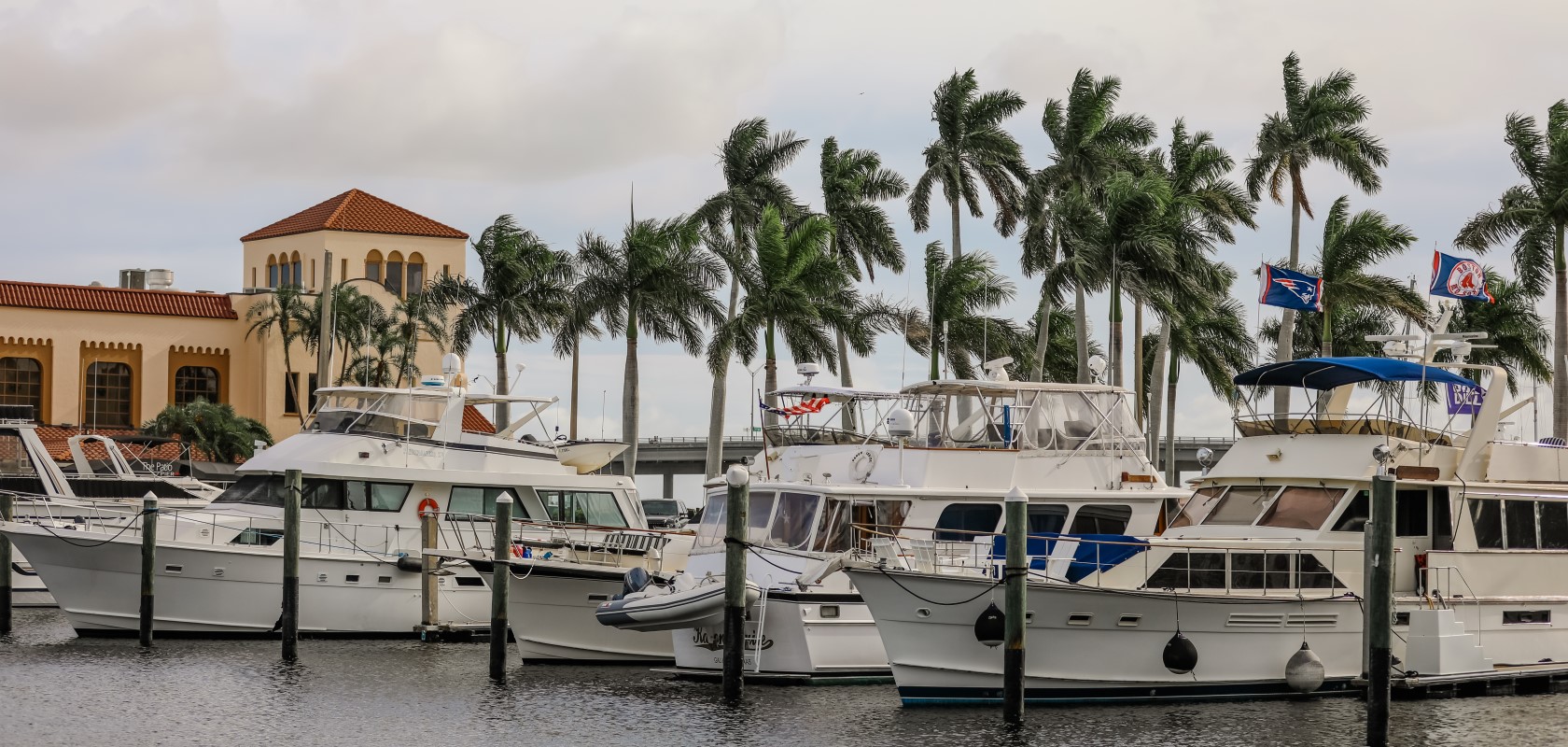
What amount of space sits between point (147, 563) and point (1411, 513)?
66.7ft

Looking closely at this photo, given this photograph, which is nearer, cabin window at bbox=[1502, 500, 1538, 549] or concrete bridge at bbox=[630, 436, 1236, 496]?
cabin window at bbox=[1502, 500, 1538, 549]

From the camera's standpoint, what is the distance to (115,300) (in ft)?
249

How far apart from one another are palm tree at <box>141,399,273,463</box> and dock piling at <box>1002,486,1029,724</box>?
4664cm

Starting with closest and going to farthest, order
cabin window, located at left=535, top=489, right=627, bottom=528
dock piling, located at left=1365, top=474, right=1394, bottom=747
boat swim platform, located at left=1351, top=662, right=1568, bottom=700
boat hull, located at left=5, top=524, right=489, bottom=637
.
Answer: dock piling, located at left=1365, top=474, right=1394, bottom=747, boat swim platform, located at left=1351, top=662, right=1568, bottom=700, boat hull, located at left=5, top=524, right=489, bottom=637, cabin window, located at left=535, top=489, right=627, bottom=528

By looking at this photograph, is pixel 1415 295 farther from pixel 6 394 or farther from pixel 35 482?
pixel 6 394

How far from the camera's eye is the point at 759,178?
2087 inches

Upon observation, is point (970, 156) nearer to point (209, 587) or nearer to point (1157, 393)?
point (1157, 393)

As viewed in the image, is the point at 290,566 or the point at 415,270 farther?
the point at 415,270

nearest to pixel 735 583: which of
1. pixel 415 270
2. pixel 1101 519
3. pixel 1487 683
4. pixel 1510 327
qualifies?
pixel 1101 519

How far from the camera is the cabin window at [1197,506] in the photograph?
86.9 feet

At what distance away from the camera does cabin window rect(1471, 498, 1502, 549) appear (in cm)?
2553

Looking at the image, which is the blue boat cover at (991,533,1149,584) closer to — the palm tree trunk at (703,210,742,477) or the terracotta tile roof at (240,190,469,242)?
the palm tree trunk at (703,210,742,477)

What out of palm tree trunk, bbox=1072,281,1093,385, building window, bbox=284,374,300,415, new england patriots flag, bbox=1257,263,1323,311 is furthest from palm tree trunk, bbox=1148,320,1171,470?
building window, bbox=284,374,300,415

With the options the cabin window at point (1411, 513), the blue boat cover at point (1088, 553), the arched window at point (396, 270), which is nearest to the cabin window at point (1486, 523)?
the cabin window at point (1411, 513)
